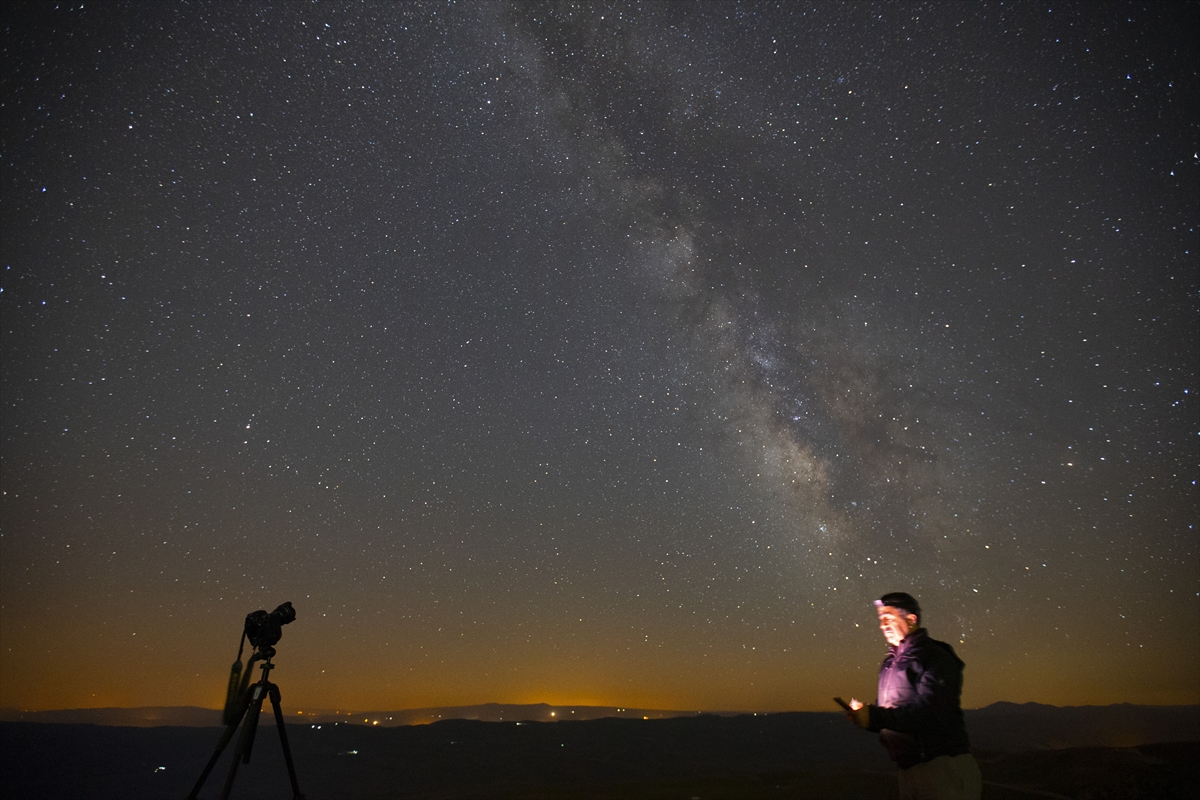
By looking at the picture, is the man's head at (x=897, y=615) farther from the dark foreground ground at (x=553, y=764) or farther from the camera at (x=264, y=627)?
the dark foreground ground at (x=553, y=764)

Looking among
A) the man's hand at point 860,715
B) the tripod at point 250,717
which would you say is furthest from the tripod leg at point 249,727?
the man's hand at point 860,715

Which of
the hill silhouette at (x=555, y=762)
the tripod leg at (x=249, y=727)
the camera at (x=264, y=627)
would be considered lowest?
the hill silhouette at (x=555, y=762)

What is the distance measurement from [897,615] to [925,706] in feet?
2.12

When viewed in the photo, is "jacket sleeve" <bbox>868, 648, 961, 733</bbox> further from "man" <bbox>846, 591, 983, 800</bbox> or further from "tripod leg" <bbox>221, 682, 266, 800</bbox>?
"tripod leg" <bbox>221, 682, 266, 800</bbox>

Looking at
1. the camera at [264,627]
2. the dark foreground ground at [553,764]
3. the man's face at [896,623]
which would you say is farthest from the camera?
the dark foreground ground at [553,764]

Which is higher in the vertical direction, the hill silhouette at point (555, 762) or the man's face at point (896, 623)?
the man's face at point (896, 623)

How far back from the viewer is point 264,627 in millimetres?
5188

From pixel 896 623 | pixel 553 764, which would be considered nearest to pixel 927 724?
pixel 896 623

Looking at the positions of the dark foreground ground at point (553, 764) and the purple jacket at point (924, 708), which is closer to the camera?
the purple jacket at point (924, 708)

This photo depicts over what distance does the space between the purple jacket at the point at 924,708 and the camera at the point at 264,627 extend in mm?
4728

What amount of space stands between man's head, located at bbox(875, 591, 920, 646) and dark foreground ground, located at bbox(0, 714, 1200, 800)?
13300 millimetres

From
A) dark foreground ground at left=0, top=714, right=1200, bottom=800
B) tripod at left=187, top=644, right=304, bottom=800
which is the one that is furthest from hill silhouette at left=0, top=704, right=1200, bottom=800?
tripod at left=187, top=644, right=304, bottom=800

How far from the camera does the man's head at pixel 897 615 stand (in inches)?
150

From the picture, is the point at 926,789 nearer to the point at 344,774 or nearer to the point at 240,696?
the point at 240,696
